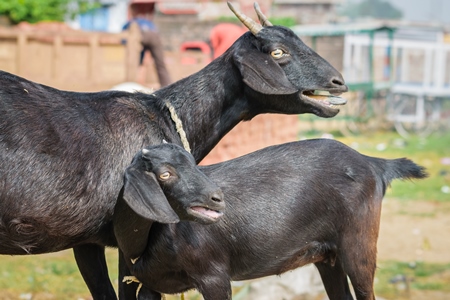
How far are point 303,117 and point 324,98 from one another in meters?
18.9

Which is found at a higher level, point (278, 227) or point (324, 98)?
point (324, 98)

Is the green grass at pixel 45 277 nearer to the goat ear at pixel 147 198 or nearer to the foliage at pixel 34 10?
the goat ear at pixel 147 198

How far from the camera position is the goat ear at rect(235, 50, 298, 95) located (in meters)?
5.02

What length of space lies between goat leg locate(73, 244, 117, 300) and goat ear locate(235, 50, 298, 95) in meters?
1.40

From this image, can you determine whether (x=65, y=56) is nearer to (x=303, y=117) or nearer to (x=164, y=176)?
(x=164, y=176)

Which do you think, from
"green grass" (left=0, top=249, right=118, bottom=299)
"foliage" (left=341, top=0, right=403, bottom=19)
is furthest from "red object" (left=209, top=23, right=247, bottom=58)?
"foliage" (left=341, top=0, right=403, bottom=19)

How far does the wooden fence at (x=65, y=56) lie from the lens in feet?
36.6

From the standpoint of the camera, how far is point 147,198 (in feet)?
14.1

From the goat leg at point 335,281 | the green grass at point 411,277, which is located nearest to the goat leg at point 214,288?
the goat leg at point 335,281

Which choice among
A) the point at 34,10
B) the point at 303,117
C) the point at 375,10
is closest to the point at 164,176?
the point at 34,10

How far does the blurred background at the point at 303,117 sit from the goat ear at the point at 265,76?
2.61 meters

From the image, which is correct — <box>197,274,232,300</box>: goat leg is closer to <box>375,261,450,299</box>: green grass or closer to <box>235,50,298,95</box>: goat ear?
<box>235,50,298,95</box>: goat ear

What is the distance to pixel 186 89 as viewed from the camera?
5.27 m

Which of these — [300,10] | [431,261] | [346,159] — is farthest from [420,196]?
[300,10]
